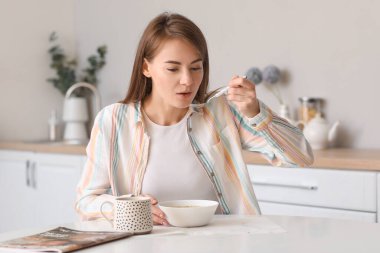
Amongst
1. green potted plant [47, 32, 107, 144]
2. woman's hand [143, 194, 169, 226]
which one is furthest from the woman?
green potted plant [47, 32, 107, 144]

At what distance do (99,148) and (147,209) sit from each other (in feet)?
1.42

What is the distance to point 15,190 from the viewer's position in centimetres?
349

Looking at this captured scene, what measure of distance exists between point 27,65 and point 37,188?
0.85 meters

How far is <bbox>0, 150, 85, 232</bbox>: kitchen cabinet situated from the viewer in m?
3.21

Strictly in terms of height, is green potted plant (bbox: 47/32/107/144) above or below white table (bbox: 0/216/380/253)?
above

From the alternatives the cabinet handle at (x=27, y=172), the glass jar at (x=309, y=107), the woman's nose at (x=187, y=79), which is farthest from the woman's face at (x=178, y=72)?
the cabinet handle at (x=27, y=172)

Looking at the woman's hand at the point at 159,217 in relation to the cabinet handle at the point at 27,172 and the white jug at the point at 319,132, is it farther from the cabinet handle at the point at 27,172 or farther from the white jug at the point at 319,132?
the cabinet handle at the point at 27,172

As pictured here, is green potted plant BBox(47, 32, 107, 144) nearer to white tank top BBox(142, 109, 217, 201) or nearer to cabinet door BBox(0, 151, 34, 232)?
cabinet door BBox(0, 151, 34, 232)

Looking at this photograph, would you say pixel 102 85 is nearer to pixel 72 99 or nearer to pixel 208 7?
pixel 72 99

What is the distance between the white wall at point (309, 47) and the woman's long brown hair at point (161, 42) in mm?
1188

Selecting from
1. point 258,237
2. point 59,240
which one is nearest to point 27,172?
point 59,240

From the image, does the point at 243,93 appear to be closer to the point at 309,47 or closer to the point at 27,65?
the point at 309,47

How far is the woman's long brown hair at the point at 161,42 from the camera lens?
1662mm

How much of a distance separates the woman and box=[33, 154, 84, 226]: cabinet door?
1418 millimetres
